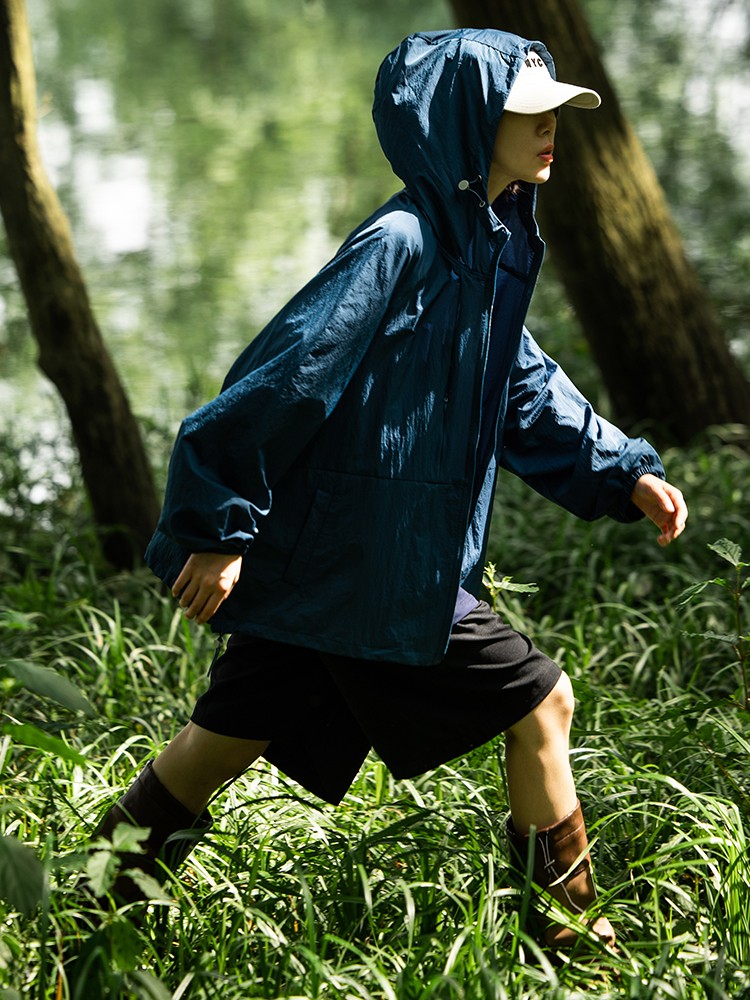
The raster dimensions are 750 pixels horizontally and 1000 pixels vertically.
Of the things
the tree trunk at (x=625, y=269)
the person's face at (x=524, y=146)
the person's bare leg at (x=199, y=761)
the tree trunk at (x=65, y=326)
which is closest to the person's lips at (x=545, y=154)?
the person's face at (x=524, y=146)

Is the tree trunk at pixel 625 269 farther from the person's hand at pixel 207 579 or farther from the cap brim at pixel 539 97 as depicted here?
the person's hand at pixel 207 579

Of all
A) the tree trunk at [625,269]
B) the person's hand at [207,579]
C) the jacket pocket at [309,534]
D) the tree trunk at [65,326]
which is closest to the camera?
the person's hand at [207,579]

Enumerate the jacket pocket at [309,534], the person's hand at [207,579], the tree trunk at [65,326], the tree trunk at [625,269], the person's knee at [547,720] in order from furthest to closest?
1. the tree trunk at [625,269]
2. the tree trunk at [65,326]
3. the person's knee at [547,720]
4. the jacket pocket at [309,534]
5. the person's hand at [207,579]

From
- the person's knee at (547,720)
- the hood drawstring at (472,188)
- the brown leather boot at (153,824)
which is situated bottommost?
the brown leather boot at (153,824)

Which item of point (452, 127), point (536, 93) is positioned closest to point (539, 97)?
point (536, 93)

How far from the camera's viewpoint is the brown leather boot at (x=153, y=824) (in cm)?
207

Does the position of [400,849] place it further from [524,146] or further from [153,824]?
[524,146]

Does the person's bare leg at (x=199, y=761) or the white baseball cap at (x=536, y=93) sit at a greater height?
the white baseball cap at (x=536, y=93)

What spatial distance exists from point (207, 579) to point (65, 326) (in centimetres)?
275

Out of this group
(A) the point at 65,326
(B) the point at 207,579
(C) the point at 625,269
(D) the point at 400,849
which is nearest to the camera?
(B) the point at 207,579

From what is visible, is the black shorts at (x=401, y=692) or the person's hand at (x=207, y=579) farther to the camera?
the black shorts at (x=401, y=692)

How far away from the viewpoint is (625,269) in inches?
194

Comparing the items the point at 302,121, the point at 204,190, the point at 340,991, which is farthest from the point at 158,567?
the point at 302,121

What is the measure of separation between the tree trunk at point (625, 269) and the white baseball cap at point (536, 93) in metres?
2.87
